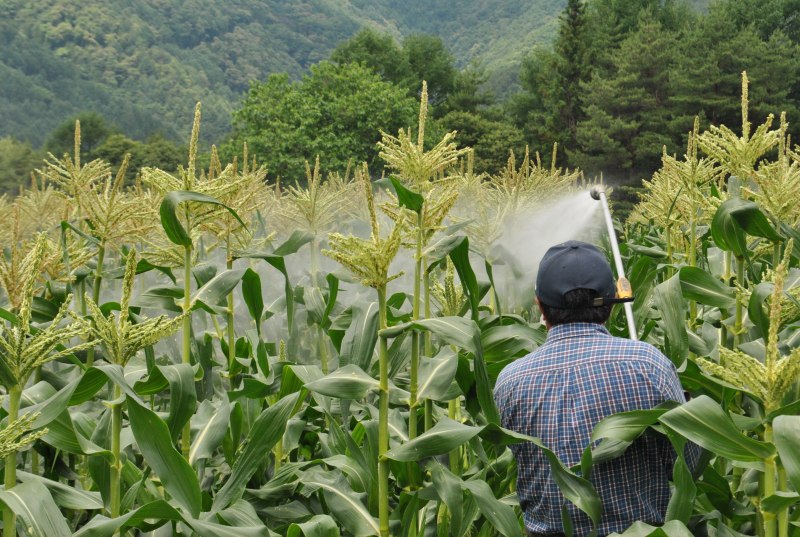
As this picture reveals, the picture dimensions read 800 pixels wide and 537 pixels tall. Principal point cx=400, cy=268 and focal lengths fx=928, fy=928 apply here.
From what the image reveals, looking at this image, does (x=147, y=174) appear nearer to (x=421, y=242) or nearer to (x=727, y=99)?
(x=421, y=242)

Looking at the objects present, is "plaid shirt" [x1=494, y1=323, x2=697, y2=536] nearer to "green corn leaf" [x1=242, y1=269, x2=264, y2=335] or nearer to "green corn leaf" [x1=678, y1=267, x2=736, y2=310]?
"green corn leaf" [x1=678, y1=267, x2=736, y2=310]

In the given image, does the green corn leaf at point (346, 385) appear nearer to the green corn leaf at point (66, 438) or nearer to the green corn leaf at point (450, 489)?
the green corn leaf at point (450, 489)

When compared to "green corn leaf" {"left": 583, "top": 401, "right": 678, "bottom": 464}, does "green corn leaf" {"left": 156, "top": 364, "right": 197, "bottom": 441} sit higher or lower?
higher

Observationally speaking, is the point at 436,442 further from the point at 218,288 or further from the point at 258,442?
the point at 218,288

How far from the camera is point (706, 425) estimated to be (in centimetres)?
259

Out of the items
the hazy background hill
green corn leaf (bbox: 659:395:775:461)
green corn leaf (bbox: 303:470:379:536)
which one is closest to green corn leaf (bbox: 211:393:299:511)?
green corn leaf (bbox: 303:470:379:536)

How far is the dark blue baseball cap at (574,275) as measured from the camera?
300 centimetres

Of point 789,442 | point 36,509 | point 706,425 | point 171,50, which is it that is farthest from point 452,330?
point 171,50

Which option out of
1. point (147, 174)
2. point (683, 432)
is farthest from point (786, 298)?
point (147, 174)

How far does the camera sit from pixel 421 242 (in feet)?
11.6

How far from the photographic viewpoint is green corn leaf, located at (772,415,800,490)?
2494mm

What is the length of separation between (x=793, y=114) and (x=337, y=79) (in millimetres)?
26389

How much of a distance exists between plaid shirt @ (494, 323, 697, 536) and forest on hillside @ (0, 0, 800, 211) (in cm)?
3489

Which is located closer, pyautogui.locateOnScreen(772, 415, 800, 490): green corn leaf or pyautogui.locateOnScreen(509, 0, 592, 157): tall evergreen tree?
pyautogui.locateOnScreen(772, 415, 800, 490): green corn leaf
